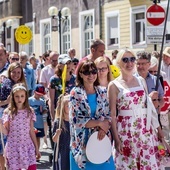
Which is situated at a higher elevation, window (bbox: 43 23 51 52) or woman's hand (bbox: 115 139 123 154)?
window (bbox: 43 23 51 52)

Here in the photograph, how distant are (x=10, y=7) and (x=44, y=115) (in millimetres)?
Answer: 29289

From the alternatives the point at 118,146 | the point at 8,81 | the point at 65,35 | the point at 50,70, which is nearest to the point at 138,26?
the point at 65,35

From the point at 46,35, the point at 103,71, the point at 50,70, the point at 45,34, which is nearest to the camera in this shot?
the point at 103,71

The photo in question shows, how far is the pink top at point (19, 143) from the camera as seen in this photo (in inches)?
312

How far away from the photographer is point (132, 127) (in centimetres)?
654

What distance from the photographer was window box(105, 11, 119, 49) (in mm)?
26766

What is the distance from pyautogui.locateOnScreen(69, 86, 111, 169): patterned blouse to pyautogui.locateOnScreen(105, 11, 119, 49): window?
800 inches

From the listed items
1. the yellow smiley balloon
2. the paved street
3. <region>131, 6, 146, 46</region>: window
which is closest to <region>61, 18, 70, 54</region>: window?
<region>131, 6, 146, 46</region>: window

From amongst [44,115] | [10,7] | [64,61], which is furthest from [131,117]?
[10,7]

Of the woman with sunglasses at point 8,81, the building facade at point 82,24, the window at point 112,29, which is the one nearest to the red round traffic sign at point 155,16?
the building facade at point 82,24

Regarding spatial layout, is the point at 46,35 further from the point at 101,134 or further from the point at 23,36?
the point at 101,134

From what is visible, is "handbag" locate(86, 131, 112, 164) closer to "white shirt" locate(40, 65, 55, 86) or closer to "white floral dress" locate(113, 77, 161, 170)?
"white floral dress" locate(113, 77, 161, 170)

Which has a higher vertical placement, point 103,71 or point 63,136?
point 103,71

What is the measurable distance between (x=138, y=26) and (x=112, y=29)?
2.15 metres
